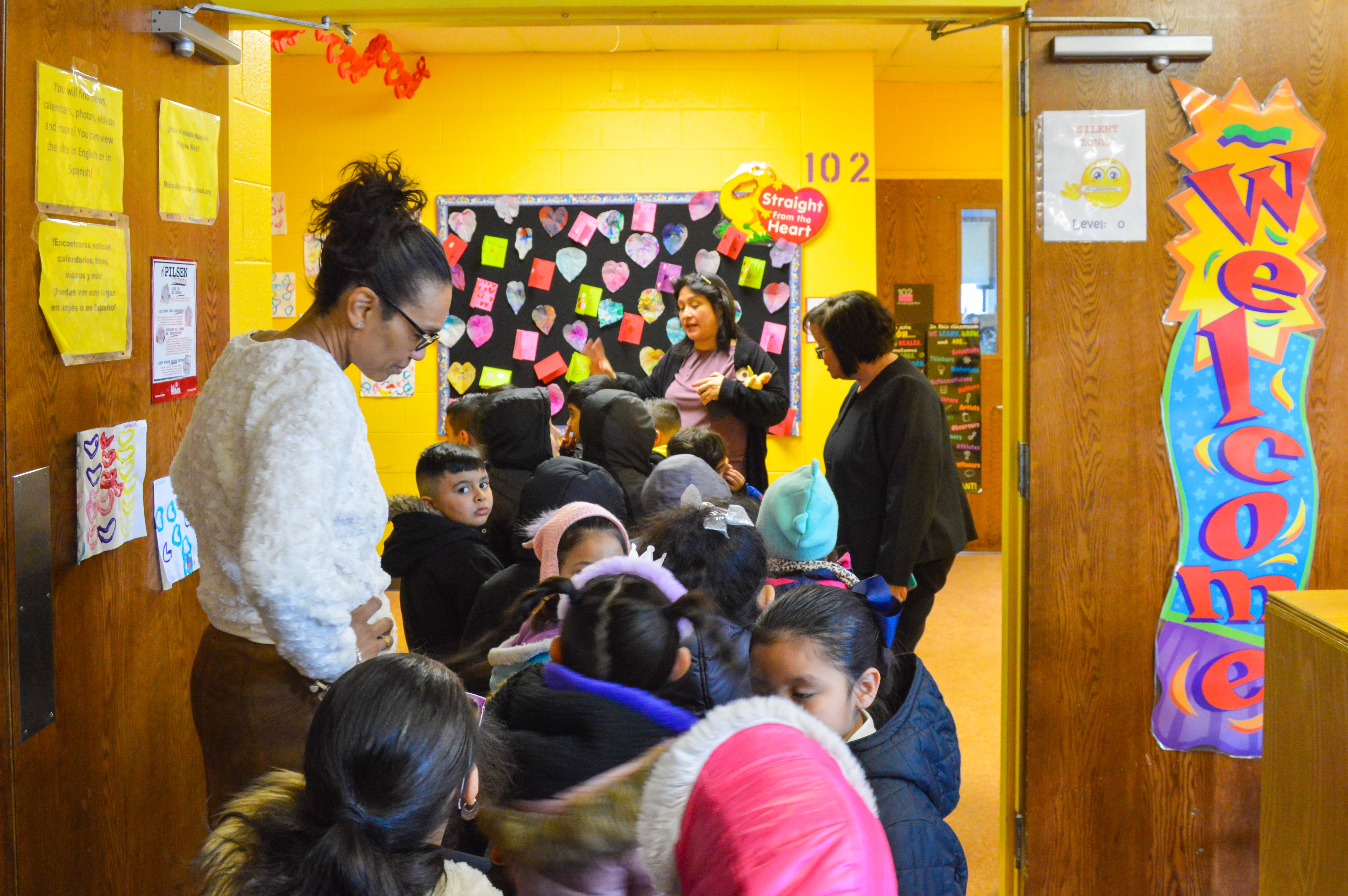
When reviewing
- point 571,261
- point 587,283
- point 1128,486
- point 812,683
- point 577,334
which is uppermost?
point 571,261

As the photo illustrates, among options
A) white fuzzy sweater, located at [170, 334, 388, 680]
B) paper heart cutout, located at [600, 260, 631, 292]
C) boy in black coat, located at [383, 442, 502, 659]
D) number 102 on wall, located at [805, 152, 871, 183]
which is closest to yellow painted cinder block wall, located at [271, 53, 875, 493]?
number 102 on wall, located at [805, 152, 871, 183]

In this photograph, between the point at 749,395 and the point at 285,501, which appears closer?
the point at 285,501

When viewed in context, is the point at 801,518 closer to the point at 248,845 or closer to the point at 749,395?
the point at 248,845

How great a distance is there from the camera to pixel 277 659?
1501mm

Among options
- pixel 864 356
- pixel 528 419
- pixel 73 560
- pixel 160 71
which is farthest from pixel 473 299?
pixel 73 560

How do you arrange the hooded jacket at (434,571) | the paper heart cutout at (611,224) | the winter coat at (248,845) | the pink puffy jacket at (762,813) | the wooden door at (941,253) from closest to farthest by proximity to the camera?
the pink puffy jacket at (762,813), the winter coat at (248,845), the hooded jacket at (434,571), the paper heart cutout at (611,224), the wooden door at (941,253)

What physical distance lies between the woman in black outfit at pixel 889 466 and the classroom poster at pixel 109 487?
1.64 m

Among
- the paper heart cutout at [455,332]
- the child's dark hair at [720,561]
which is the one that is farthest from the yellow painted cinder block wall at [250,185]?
the paper heart cutout at [455,332]

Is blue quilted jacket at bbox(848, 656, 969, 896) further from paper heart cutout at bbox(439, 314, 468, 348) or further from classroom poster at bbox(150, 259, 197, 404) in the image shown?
paper heart cutout at bbox(439, 314, 468, 348)

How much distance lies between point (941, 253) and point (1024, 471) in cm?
438

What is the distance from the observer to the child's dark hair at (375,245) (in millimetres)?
1537

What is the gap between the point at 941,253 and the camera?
6.25 metres

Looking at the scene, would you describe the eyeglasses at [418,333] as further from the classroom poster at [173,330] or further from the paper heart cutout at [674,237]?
the paper heart cutout at [674,237]

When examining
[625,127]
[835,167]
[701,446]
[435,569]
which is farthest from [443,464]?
[835,167]
